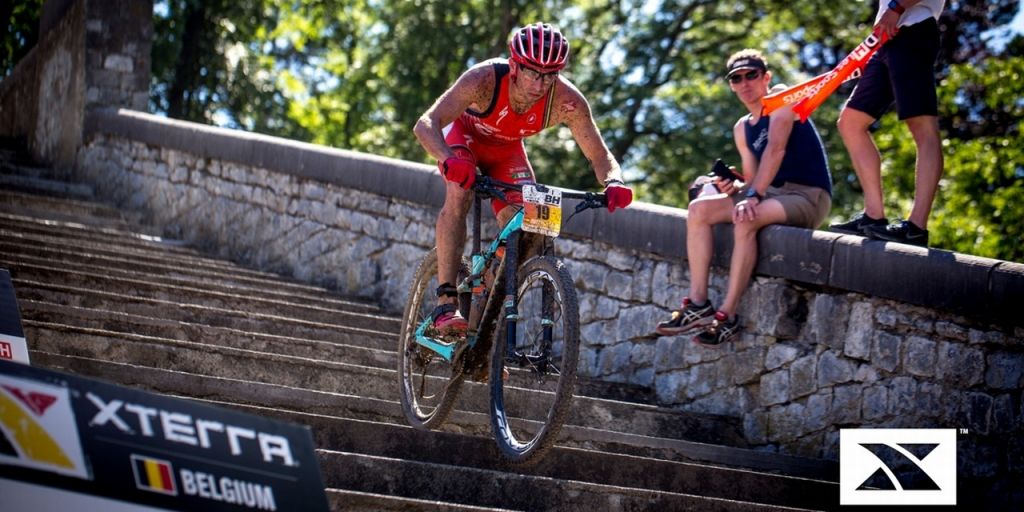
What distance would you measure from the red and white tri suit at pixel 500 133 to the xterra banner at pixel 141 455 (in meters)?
2.63

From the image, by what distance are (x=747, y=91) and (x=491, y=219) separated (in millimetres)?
2180

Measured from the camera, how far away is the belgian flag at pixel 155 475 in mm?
3900

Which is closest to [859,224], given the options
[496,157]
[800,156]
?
[800,156]

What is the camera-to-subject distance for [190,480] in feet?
12.8

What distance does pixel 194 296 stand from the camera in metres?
9.10

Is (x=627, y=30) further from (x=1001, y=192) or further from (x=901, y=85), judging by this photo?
(x=901, y=85)

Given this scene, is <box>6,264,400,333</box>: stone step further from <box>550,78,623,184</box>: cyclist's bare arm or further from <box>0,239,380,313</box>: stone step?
<box>550,78,623,184</box>: cyclist's bare arm

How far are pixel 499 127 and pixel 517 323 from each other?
0.87 meters

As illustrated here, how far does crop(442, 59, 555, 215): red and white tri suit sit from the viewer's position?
6441 millimetres

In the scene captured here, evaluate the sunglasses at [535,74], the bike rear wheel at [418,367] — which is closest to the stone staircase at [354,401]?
the bike rear wheel at [418,367]

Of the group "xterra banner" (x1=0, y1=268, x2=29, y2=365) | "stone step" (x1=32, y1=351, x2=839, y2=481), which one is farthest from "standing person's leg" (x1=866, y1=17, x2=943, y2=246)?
"xterra banner" (x1=0, y1=268, x2=29, y2=365)

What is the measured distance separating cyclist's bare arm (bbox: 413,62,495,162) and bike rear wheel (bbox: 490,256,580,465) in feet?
2.24

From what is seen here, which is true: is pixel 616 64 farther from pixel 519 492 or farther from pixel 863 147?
pixel 519 492

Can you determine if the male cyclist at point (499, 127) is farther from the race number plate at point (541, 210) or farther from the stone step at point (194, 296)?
the stone step at point (194, 296)
